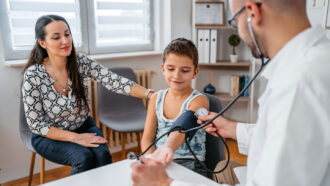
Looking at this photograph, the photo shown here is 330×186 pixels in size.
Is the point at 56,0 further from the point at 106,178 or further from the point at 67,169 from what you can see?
the point at 106,178

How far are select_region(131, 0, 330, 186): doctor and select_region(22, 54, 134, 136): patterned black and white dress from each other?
1064mm

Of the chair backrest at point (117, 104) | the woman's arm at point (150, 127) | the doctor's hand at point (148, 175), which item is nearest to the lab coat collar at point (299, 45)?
the doctor's hand at point (148, 175)

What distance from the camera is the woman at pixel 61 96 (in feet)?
5.28

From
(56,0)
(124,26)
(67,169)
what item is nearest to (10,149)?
(67,169)

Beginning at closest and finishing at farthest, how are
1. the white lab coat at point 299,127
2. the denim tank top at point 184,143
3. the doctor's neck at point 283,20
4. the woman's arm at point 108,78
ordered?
1. the white lab coat at point 299,127
2. the doctor's neck at point 283,20
3. the denim tank top at point 184,143
4. the woman's arm at point 108,78

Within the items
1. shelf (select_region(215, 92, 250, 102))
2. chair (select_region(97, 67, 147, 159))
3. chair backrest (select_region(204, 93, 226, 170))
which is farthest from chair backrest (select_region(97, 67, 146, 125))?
chair backrest (select_region(204, 93, 226, 170))

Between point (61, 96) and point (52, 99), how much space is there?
0.05 metres

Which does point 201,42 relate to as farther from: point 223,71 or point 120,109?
point 120,109

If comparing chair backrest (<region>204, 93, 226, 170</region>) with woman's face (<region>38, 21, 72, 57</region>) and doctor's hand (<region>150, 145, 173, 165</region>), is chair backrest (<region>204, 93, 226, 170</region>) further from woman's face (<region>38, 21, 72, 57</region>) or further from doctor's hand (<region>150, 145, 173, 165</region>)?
woman's face (<region>38, 21, 72, 57</region>)

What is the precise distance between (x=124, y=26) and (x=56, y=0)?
678 millimetres

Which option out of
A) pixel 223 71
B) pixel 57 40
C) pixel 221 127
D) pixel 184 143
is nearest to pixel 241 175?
pixel 221 127

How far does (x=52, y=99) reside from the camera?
1.69 metres

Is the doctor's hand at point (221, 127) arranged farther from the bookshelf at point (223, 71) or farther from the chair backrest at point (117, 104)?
the bookshelf at point (223, 71)

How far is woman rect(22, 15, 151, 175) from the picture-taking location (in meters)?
1.61
